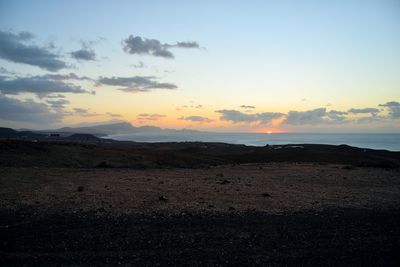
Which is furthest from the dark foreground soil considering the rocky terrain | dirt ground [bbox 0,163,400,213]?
dirt ground [bbox 0,163,400,213]

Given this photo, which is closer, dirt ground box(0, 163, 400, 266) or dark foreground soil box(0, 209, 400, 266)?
dark foreground soil box(0, 209, 400, 266)

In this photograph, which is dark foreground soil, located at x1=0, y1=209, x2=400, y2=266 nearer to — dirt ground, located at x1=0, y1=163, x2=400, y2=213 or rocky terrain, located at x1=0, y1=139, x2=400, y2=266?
rocky terrain, located at x1=0, y1=139, x2=400, y2=266

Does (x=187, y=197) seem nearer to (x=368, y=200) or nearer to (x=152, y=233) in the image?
(x=152, y=233)

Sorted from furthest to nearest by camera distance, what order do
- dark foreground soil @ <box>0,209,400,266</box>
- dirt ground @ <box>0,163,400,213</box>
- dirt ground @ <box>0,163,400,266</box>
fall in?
1. dirt ground @ <box>0,163,400,213</box>
2. dirt ground @ <box>0,163,400,266</box>
3. dark foreground soil @ <box>0,209,400,266</box>

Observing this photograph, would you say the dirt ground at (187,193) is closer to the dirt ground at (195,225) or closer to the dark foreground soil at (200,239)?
the dirt ground at (195,225)

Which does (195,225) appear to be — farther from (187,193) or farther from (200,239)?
(187,193)

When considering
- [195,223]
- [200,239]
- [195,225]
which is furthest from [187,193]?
[200,239]

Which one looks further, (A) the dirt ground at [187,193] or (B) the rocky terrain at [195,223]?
(A) the dirt ground at [187,193]

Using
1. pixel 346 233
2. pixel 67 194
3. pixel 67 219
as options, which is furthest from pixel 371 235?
pixel 67 194

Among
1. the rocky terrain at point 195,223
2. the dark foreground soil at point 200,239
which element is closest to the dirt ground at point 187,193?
the rocky terrain at point 195,223

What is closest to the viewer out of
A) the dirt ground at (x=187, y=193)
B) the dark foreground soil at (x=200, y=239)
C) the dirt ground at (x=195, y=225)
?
the dark foreground soil at (x=200, y=239)

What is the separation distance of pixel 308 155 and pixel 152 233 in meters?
41.8

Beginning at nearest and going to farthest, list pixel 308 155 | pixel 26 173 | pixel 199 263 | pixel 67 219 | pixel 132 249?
pixel 199 263, pixel 132 249, pixel 67 219, pixel 26 173, pixel 308 155

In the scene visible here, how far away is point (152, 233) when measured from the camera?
10.3 meters
